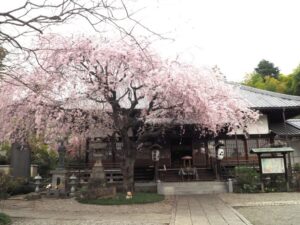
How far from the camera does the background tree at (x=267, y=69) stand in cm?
6806

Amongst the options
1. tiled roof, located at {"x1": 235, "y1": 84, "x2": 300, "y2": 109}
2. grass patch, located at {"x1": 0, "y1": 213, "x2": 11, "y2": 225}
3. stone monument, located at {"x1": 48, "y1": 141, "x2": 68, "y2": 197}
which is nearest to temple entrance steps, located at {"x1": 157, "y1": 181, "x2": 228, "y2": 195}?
stone monument, located at {"x1": 48, "y1": 141, "x2": 68, "y2": 197}

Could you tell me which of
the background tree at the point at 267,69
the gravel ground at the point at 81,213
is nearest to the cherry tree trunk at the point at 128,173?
the gravel ground at the point at 81,213

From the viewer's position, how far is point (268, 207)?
13336 mm

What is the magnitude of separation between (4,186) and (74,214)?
4.69 metres

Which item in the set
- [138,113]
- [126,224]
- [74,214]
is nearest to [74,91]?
[138,113]

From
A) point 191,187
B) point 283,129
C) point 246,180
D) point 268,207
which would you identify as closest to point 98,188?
point 191,187

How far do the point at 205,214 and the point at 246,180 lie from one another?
7.51 metres

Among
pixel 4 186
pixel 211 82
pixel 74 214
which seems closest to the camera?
pixel 74 214

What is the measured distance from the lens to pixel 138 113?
18812mm

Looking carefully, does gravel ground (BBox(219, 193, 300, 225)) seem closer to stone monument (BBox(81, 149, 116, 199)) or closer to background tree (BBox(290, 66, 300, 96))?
stone monument (BBox(81, 149, 116, 199))

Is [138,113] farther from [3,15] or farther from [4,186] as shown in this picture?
[3,15]

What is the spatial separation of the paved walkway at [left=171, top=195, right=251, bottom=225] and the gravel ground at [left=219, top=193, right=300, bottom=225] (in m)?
0.35

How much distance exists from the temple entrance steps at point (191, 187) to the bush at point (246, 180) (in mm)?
819

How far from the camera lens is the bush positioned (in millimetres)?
18945
